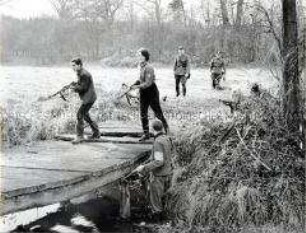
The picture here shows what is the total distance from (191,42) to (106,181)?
21.6 meters

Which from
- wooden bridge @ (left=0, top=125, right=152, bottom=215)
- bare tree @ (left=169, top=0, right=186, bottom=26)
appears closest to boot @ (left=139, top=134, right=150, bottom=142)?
wooden bridge @ (left=0, top=125, right=152, bottom=215)

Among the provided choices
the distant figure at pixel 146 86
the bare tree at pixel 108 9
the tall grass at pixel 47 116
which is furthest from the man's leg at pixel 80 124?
the bare tree at pixel 108 9

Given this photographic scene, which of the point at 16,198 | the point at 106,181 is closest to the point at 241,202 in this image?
the point at 106,181

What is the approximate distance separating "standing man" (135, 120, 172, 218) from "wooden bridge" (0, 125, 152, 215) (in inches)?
23.8

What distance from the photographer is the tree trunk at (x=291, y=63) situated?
9.55 metres

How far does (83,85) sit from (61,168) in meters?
2.36

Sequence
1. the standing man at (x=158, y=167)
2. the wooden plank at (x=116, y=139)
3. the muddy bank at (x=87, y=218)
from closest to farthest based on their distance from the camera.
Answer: the standing man at (x=158, y=167)
the muddy bank at (x=87, y=218)
the wooden plank at (x=116, y=139)

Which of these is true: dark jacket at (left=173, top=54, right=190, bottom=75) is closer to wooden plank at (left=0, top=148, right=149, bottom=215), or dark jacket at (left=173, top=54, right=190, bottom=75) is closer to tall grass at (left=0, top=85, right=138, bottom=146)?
tall grass at (left=0, top=85, right=138, bottom=146)

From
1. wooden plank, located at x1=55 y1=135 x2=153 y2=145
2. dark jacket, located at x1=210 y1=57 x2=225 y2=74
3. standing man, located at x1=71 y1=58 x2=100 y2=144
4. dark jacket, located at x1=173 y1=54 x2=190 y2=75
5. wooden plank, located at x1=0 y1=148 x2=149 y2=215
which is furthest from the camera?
dark jacket, located at x1=210 y1=57 x2=225 y2=74

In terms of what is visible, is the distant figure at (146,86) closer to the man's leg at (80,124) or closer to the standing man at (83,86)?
the standing man at (83,86)

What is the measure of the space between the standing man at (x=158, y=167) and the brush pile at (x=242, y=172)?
0.35m

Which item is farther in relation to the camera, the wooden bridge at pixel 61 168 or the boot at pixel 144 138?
the boot at pixel 144 138

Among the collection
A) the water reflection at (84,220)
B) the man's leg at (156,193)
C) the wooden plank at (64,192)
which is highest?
the wooden plank at (64,192)

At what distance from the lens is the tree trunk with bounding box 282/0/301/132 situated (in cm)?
955
